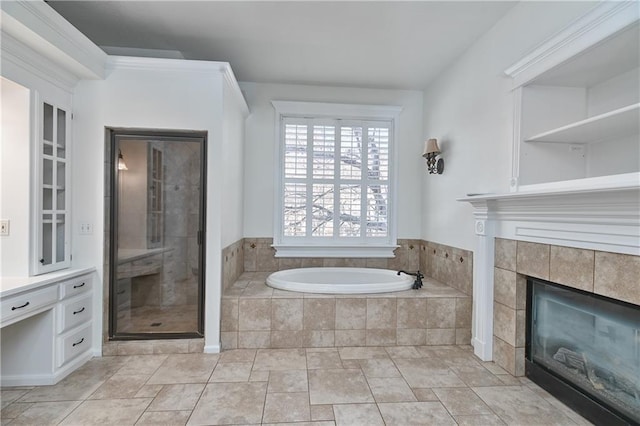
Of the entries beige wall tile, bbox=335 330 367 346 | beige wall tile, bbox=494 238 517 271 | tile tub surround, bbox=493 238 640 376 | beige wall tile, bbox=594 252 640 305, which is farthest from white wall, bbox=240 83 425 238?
beige wall tile, bbox=594 252 640 305

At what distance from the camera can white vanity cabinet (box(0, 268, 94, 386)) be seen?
2035 millimetres

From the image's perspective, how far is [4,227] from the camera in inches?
85.4

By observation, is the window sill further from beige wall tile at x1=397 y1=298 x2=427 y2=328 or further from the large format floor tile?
the large format floor tile

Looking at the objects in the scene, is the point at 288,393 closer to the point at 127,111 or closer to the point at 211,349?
the point at 211,349

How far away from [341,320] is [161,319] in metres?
1.58

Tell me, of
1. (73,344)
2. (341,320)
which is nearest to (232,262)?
(341,320)

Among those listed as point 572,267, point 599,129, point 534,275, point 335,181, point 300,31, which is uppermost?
point 300,31

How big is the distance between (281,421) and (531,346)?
184 cm

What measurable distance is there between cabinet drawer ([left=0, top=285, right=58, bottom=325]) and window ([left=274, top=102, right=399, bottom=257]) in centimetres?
215

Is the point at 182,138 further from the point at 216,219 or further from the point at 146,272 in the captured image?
the point at 146,272

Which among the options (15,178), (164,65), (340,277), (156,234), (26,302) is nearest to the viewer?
(26,302)

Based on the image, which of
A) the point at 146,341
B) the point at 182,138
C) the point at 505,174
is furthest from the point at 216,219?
the point at 505,174

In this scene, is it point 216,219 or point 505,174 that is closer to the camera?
point 505,174

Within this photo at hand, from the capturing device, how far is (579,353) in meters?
1.99
